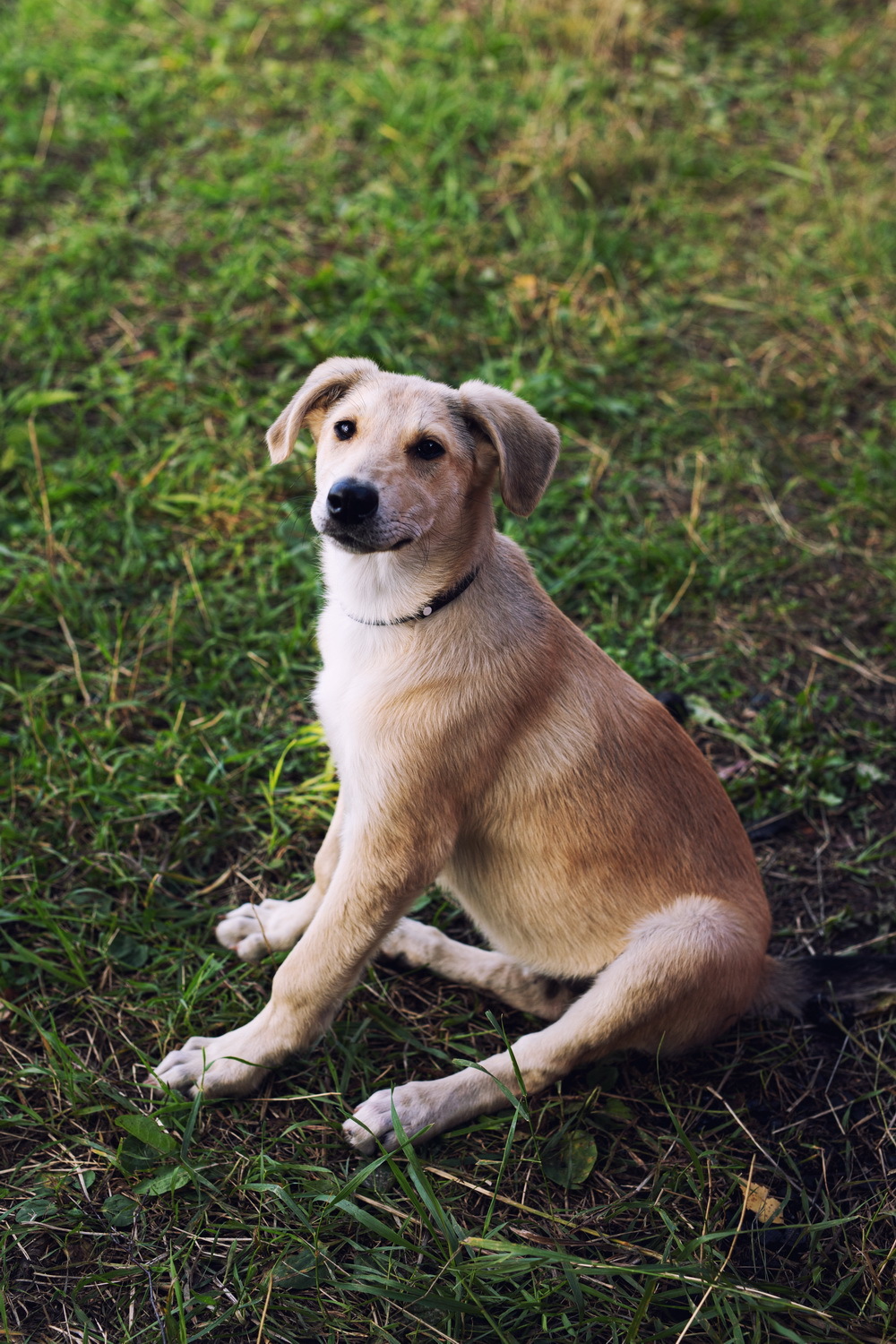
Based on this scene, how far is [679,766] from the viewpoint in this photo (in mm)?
3059

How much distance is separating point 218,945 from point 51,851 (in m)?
0.70

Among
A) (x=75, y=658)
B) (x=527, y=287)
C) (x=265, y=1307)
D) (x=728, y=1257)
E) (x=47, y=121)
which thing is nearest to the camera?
(x=265, y=1307)

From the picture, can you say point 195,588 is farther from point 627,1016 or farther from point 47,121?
point 47,121

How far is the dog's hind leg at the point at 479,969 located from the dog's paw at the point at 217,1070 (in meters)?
0.56

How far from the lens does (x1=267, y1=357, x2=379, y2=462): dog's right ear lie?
312 centimetres

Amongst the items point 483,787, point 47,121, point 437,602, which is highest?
point 47,121

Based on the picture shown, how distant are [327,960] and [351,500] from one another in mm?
1285

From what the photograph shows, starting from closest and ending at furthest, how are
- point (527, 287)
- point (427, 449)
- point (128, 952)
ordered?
1. point (427, 449)
2. point (128, 952)
3. point (527, 287)

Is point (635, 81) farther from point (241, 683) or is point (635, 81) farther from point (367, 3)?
point (241, 683)

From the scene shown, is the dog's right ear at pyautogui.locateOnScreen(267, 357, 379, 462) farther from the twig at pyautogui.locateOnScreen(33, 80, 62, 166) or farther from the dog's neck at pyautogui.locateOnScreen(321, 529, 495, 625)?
the twig at pyautogui.locateOnScreen(33, 80, 62, 166)

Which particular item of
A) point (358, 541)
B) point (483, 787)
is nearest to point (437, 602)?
point (358, 541)

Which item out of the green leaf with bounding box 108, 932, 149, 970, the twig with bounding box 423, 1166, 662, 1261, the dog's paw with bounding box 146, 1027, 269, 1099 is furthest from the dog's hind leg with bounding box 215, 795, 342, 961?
the twig with bounding box 423, 1166, 662, 1261

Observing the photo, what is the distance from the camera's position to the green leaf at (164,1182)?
9.18 feet

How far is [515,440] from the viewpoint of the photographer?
2.95 meters
